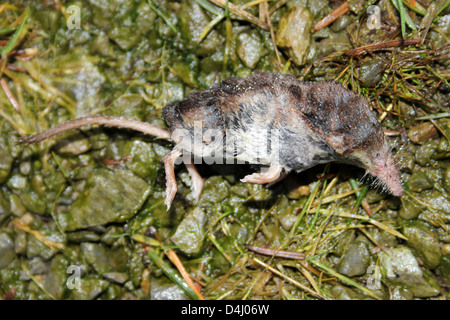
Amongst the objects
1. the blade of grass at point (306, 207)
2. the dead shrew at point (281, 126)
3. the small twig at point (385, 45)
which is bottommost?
the blade of grass at point (306, 207)

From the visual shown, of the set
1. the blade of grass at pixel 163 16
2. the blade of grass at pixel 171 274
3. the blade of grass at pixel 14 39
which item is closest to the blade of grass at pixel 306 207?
the blade of grass at pixel 171 274

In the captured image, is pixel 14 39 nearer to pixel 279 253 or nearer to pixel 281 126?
pixel 281 126

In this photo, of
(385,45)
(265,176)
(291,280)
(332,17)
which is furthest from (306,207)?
(332,17)

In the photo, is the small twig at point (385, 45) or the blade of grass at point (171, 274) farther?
the blade of grass at point (171, 274)

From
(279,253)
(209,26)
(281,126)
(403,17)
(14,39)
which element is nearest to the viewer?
(281,126)

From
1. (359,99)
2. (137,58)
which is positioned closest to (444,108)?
(359,99)

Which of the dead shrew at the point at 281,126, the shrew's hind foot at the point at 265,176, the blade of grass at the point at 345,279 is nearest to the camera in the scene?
the dead shrew at the point at 281,126

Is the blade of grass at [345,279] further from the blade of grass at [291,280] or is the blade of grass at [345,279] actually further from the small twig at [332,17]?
the small twig at [332,17]
